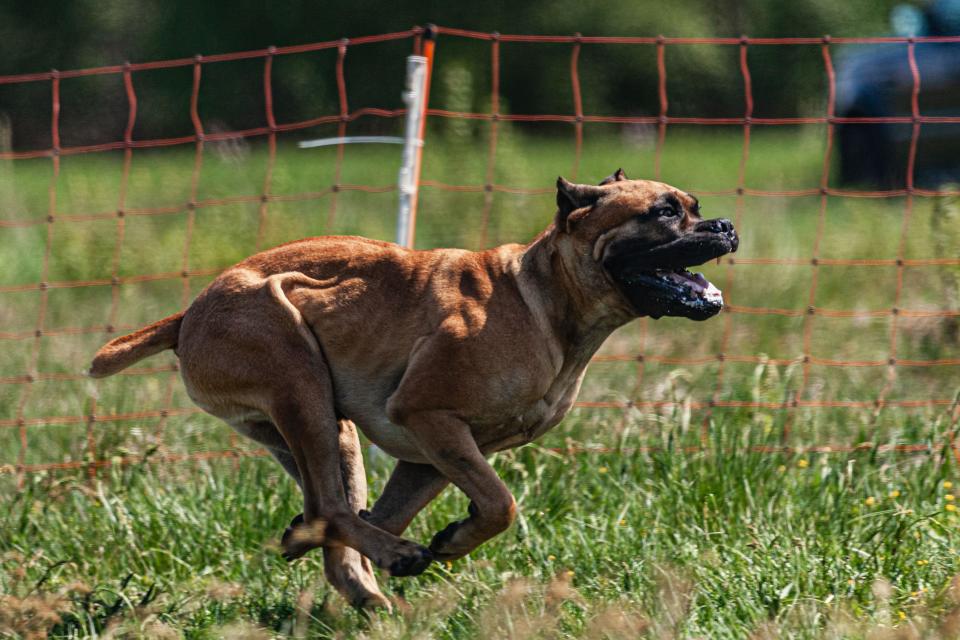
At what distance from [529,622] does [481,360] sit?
91cm

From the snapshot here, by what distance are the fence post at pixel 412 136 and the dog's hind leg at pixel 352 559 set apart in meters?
1.34

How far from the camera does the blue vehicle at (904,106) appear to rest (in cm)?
1222

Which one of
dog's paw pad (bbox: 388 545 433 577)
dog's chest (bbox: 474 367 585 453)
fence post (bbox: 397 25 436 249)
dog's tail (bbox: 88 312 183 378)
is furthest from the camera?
fence post (bbox: 397 25 436 249)

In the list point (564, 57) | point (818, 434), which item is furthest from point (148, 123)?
point (818, 434)

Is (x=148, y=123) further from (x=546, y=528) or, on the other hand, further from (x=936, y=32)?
(x=546, y=528)

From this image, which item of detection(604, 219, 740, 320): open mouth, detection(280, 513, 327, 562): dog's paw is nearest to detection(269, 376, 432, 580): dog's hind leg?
detection(280, 513, 327, 562): dog's paw

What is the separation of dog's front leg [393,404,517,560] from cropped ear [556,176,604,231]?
741mm

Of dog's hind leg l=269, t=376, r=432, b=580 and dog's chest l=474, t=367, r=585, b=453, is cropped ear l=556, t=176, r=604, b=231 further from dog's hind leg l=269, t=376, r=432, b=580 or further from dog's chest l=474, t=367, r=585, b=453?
dog's hind leg l=269, t=376, r=432, b=580

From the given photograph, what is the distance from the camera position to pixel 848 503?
5.33 meters

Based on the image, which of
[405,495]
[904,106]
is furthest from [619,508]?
[904,106]

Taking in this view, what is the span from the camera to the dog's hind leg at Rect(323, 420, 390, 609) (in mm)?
4868

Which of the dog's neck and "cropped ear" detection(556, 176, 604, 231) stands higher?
"cropped ear" detection(556, 176, 604, 231)

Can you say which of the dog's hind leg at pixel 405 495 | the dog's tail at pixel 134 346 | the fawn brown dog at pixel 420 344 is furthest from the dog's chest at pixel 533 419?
the dog's tail at pixel 134 346

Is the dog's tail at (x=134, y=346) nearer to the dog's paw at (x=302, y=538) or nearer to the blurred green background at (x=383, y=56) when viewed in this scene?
the dog's paw at (x=302, y=538)
